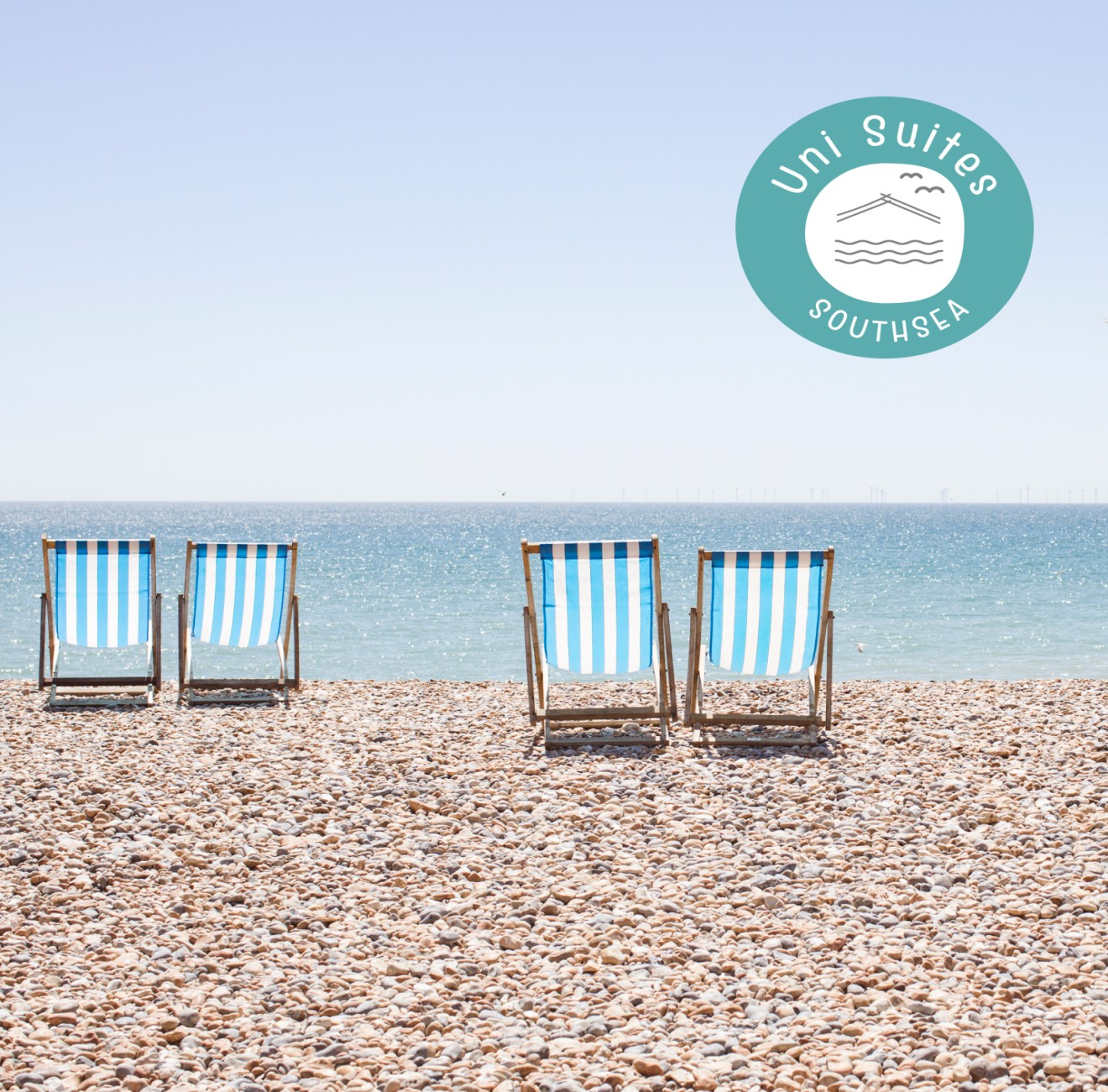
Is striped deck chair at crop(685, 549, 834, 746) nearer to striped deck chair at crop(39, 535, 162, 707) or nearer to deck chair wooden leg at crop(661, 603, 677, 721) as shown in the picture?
deck chair wooden leg at crop(661, 603, 677, 721)

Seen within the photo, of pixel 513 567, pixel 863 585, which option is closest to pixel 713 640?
pixel 863 585

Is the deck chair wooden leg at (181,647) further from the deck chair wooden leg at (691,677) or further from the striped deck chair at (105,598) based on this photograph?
the deck chair wooden leg at (691,677)

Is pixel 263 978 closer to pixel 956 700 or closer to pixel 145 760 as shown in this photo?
pixel 145 760

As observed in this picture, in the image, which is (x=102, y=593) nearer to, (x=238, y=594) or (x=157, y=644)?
(x=157, y=644)

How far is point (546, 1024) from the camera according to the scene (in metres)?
2.64

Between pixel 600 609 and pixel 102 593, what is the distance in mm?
3398

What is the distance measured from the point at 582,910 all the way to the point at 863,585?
2462 cm

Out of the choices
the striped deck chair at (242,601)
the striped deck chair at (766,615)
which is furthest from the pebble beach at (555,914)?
Answer: the striped deck chair at (242,601)

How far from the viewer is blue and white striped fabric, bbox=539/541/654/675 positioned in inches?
221

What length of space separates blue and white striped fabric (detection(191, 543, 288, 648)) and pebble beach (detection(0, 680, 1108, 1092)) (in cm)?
161

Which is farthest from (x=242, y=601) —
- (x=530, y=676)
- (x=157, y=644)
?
(x=530, y=676)

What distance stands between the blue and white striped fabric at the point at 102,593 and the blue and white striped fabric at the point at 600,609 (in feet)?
9.56

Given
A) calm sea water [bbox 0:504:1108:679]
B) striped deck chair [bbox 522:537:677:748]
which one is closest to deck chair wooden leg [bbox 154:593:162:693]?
striped deck chair [bbox 522:537:677:748]

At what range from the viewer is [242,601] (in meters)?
7.11
